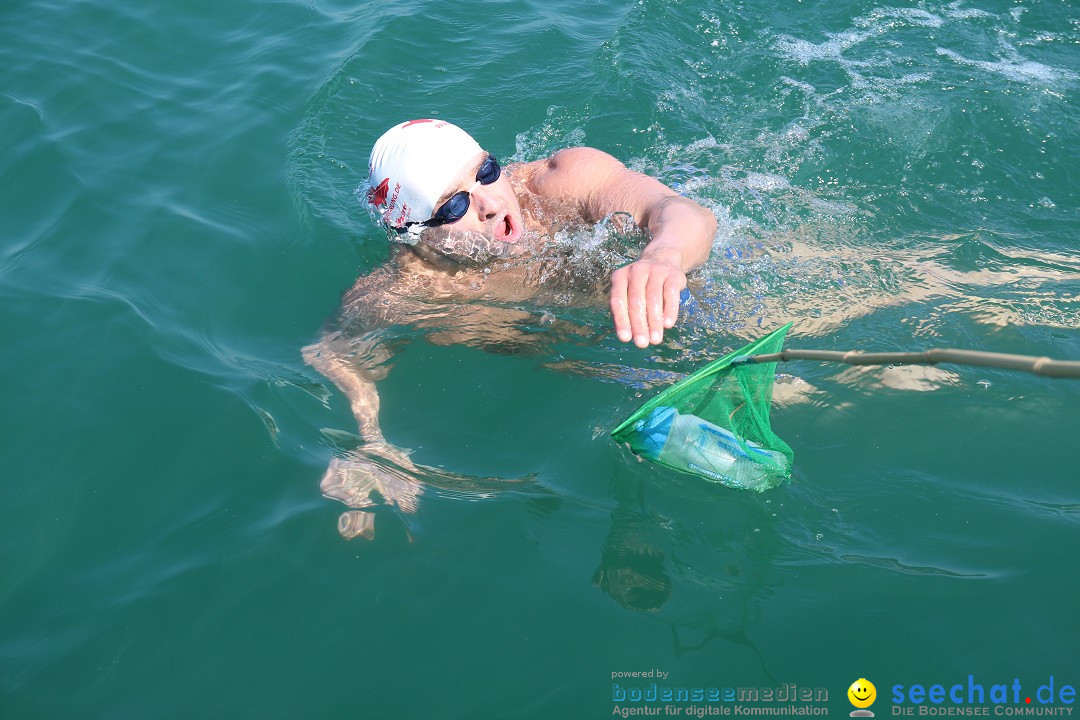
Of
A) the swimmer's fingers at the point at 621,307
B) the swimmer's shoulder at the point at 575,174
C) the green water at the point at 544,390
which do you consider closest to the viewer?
the swimmer's fingers at the point at 621,307

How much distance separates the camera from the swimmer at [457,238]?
439 cm

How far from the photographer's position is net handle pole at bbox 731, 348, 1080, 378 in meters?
1.57

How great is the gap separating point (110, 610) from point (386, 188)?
7.94 feet

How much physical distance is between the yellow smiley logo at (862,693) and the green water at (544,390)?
0.03 meters

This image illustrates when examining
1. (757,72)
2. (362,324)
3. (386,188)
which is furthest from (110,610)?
(757,72)

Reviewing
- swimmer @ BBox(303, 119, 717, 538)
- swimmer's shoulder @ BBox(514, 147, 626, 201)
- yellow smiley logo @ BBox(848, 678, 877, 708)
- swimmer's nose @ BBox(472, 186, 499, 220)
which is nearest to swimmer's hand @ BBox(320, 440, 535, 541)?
swimmer @ BBox(303, 119, 717, 538)

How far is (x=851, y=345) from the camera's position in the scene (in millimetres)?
4203

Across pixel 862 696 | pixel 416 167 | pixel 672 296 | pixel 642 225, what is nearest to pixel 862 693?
pixel 862 696

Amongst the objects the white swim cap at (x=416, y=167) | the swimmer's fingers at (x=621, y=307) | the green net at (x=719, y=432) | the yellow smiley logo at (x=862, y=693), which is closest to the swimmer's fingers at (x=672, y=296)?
the swimmer's fingers at (x=621, y=307)

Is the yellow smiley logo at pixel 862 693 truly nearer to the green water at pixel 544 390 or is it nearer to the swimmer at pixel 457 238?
the green water at pixel 544 390

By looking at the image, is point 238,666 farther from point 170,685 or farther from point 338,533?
point 338,533

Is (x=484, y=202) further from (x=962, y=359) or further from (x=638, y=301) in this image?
(x=962, y=359)

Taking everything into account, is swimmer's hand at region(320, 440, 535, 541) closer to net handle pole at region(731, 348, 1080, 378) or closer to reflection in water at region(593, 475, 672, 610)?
reflection in water at region(593, 475, 672, 610)

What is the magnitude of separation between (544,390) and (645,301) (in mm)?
1397
